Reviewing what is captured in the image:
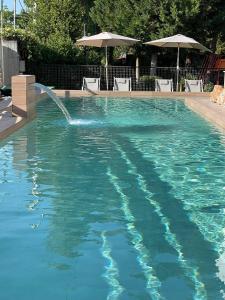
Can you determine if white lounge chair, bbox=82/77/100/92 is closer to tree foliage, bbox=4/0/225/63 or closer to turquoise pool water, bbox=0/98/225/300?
tree foliage, bbox=4/0/225/63

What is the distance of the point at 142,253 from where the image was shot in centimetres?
453

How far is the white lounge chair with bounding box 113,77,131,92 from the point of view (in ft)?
78.9

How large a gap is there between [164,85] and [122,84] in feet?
6.13

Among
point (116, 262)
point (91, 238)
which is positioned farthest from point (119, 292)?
point (91, 238)

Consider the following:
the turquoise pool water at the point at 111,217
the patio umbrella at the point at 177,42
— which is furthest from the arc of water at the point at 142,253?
the patio umbrella at the point at 177,42

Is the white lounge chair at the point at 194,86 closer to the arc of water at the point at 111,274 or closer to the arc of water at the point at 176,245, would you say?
the arc of water at the point at 176,245

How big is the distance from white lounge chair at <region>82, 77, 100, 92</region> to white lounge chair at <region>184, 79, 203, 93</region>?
3.90 m

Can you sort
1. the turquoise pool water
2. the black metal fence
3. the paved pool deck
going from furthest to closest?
the black metal fence → the paved pool deck → the turquoise pool water

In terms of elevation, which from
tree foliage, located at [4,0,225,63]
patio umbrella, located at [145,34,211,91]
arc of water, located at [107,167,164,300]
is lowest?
arc of water, located at [107,167,164,300]

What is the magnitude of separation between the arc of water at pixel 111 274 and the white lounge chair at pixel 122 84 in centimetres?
1955

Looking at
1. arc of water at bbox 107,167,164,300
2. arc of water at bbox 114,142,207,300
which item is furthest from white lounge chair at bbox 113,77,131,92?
arc of water at bbox 107,167,164,300

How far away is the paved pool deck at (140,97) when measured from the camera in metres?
11.5

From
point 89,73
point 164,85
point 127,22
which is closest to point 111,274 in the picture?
point 164,85

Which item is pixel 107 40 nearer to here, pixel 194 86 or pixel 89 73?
pixel 89 73
